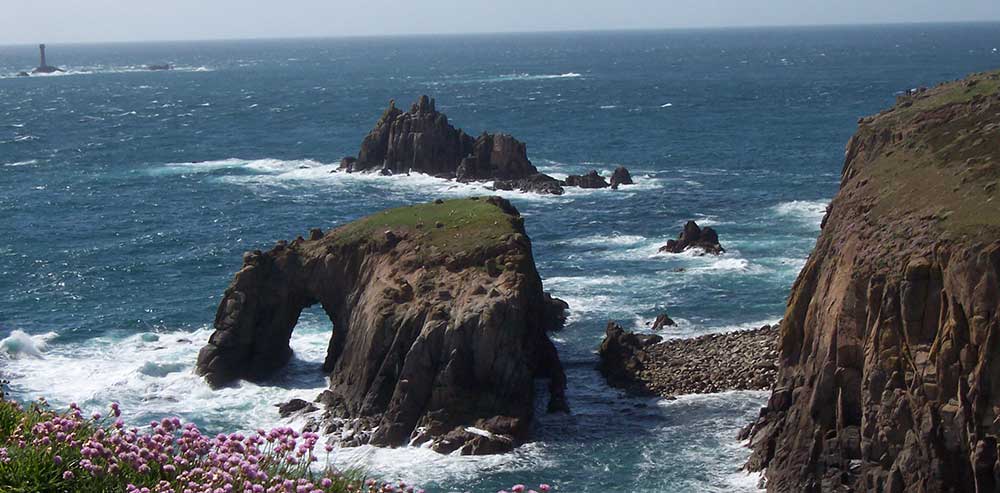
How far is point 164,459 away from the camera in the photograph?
20.8m

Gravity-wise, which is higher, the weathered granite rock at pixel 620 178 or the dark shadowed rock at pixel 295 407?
the weathered granite rock at pixel 620 178

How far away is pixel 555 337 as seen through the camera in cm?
6331

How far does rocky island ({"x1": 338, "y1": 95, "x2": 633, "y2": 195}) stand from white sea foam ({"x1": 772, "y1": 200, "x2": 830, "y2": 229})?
18.7m

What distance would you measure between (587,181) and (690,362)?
5734cm

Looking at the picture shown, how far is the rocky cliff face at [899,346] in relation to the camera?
36594mm

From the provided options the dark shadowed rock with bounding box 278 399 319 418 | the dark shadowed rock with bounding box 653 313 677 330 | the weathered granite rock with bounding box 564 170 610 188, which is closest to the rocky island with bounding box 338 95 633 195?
the weathered granite rock with bounding box 564 170 610 188

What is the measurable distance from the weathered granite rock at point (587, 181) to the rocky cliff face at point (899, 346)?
6174 centimetres

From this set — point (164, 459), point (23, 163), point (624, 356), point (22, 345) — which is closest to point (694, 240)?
point (624, 356)

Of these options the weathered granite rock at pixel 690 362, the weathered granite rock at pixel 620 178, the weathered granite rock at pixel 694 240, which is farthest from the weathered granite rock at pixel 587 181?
the weathered granite rock at pixel 690 362

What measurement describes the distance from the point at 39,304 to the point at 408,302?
30927 millimetres

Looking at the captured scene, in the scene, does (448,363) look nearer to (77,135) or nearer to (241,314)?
(241,314)

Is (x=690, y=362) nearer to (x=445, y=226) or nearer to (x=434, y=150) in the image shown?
(x=445, y=226)

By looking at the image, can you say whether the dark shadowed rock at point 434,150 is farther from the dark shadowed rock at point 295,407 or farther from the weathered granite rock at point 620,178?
the dark shadowed rock at point 295,407

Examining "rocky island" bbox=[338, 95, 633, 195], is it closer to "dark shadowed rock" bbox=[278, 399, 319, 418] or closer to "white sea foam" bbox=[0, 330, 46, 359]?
"white sea foam" bbox=[0, 330, 46, 359]
